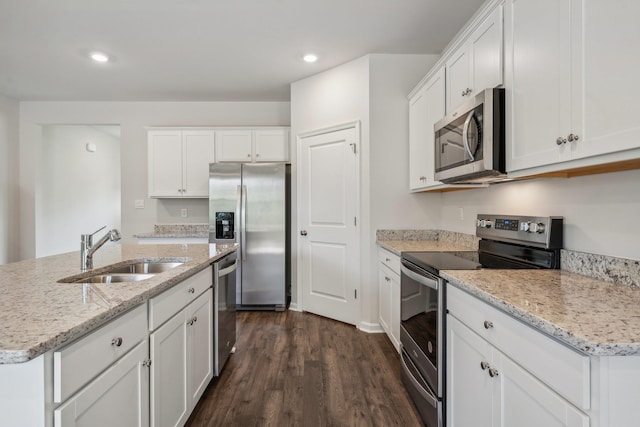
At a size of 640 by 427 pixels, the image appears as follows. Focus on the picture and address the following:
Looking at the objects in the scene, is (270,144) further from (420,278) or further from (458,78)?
(420,278)

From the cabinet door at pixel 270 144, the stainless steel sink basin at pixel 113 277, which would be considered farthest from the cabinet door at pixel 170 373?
the cabinet door at pixel 270 144

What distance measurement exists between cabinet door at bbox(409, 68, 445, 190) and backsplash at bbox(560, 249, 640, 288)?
104cm

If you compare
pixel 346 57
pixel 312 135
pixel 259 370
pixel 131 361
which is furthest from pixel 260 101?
pixel 131 361

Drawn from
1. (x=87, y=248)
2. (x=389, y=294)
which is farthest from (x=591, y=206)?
(x=87, y=248)

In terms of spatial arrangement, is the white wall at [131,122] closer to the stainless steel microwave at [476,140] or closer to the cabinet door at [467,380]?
the stainless steel microwave at [476,140]

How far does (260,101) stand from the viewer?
4480 mm

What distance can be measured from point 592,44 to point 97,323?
5.84ft

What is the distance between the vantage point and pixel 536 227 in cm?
162

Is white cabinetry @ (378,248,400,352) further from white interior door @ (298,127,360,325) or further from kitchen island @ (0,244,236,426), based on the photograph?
kitchen island @ (0,244,236,426)

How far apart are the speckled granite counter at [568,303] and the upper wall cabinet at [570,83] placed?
1.51ft

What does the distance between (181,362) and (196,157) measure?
3123mm

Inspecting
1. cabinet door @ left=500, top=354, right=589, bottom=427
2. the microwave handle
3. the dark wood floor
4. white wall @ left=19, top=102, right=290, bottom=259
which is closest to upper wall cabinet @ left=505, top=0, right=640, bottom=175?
the microwave handle

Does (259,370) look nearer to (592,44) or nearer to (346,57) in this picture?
(592,44)

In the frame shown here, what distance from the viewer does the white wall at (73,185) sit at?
15.4 feet
